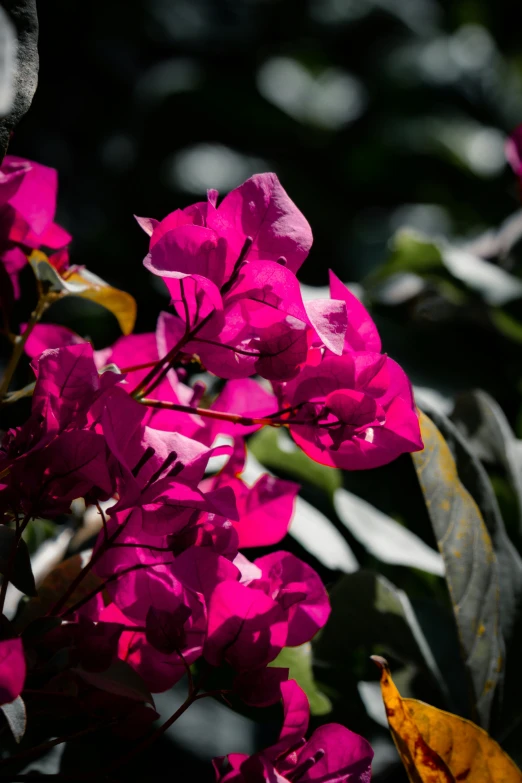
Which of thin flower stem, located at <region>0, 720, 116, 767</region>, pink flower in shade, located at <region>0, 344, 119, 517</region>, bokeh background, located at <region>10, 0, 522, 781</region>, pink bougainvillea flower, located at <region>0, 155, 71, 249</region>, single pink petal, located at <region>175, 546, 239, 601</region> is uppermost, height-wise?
pink bougainvillea flower, located at <region>0, 155, 71, 249</region>

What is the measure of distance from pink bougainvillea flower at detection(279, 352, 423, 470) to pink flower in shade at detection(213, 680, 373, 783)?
3.4 inches

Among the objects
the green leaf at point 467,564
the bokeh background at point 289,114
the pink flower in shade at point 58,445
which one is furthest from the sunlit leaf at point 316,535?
the bokeh background at point 289,114

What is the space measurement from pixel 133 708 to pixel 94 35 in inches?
67.2

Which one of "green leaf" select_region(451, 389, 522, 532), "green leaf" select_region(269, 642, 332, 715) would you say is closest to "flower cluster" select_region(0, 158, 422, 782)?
"green leaf" select_region(269, 642, 332, 715)

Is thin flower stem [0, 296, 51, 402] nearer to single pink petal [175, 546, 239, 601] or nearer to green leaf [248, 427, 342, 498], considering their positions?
single pink petal [175, 546, 239, 601]

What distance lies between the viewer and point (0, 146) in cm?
27

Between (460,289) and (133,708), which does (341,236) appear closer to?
(460,289)

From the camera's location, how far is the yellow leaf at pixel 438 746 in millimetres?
296

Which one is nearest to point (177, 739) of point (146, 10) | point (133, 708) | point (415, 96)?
point (133, 708)

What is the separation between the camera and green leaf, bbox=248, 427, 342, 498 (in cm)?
56

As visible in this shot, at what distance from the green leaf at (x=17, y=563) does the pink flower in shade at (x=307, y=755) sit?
88mm

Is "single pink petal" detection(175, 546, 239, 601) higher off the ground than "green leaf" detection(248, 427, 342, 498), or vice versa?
"single pink petal" detection(175, 546, 239, 601)

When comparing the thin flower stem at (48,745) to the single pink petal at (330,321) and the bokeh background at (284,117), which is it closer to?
the single pink petal at (330,321)

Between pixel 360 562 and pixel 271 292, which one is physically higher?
pixel 271 292
